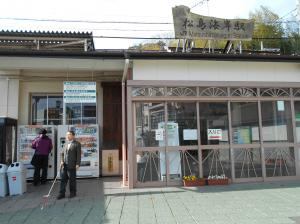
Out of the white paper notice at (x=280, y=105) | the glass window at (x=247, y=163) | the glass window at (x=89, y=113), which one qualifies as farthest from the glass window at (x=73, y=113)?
the white paper notice at (x=280, y=105)

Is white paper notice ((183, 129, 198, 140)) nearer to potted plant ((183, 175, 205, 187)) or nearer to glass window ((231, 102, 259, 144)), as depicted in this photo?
potted plant ((183, 175, 205, 187))

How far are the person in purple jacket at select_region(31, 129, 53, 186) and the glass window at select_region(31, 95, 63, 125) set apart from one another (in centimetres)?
164

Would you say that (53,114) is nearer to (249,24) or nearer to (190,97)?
(190,97)

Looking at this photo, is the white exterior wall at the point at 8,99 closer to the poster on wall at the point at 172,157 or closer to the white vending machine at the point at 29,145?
the white vending machine at the point at 29,145

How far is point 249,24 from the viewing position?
38.7 ft

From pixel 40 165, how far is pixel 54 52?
162 inches

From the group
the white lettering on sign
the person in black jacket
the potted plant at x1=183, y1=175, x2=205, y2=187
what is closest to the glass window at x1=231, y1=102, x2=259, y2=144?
the white lettering on sign

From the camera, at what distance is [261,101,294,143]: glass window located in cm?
1098

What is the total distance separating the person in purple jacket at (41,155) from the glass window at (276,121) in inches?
292

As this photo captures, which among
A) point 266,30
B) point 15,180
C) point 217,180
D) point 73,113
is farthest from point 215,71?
point 266,30

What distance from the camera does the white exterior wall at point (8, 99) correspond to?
12.5 metres

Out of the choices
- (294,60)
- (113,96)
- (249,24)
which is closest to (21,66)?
(113,96)

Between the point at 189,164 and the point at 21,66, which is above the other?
the point at 21,66

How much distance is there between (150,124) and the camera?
10.4 m
